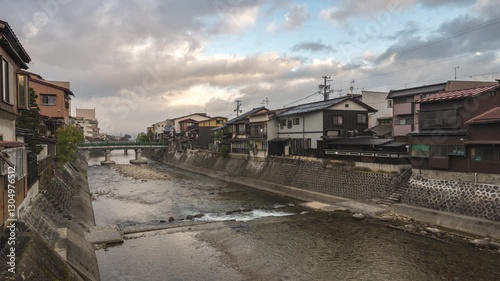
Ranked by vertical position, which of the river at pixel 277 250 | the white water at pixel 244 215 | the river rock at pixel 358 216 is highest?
the river rock at pixel 358 216

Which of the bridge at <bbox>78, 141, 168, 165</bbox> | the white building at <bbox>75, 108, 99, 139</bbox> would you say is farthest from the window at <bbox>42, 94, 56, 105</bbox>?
the white building at <bbox>75, 108, 99, 139</bbox>

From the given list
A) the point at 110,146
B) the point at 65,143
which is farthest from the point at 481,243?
the point at 110,146

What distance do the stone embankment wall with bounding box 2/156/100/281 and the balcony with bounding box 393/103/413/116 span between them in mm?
34323

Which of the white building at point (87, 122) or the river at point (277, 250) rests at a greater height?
the white building at point (87, 122)

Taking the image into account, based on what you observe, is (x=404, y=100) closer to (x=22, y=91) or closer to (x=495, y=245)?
(x=495, y=245)

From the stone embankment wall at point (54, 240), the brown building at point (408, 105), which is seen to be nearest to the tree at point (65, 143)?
the stone embankment wall at point (54, 240)

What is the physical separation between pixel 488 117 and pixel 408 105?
16.7 m

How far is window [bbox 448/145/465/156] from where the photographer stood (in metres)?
21.3

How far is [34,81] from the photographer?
3944 cm

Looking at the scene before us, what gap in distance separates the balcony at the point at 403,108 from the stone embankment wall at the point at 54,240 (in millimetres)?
34323

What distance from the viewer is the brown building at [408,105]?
33719mm

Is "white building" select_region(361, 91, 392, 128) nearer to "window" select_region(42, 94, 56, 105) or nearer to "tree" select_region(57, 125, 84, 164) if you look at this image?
"tree" select_region(57, 125, 84, 164)

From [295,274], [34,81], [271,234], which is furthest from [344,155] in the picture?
[34,81]

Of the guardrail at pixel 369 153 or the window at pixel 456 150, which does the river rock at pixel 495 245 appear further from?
the guardrail at pixel 369 153
